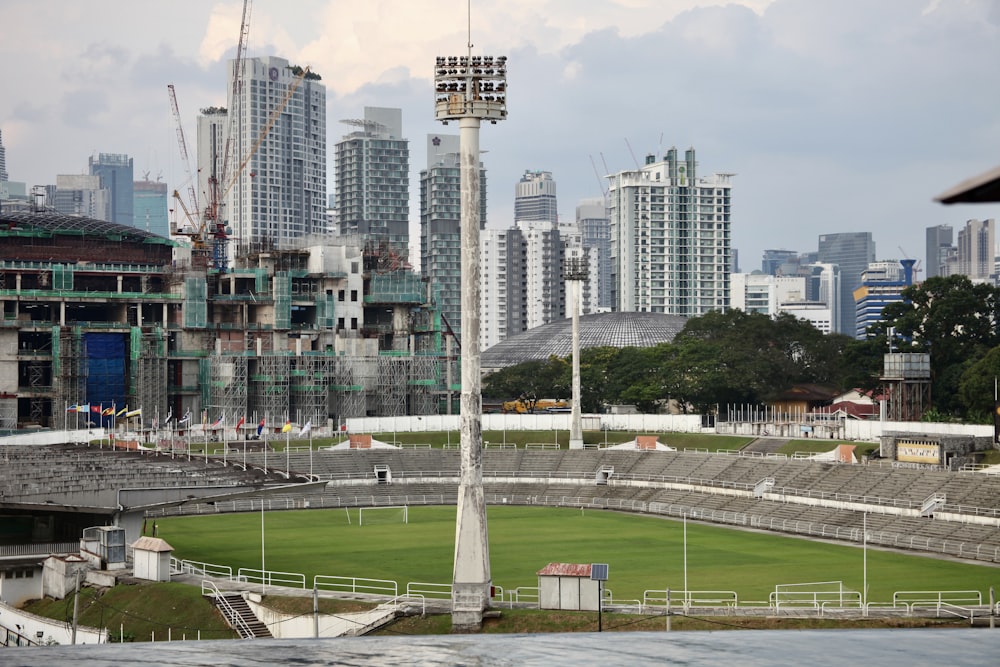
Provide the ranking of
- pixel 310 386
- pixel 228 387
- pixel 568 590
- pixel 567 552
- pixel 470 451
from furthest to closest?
1. pixel 310 386
2. pixel 228 387
3. pixel 567 552
4. pixel 568 590
5. pixel 470 451

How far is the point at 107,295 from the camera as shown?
165250 mm

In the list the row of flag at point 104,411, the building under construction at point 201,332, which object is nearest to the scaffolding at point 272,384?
the building under construction at point 201,332

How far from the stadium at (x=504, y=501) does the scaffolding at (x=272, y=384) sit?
987 inches

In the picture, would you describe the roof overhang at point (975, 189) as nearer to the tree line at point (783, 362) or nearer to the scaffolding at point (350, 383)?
the tree line at point (783, 362)

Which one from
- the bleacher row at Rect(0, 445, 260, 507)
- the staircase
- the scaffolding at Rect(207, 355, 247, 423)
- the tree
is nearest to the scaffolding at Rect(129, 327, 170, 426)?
the scaffolding at Rect(207, 355, 247, 423)

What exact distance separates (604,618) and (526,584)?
1675 centimetres

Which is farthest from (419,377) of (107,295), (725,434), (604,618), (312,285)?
(604,618)

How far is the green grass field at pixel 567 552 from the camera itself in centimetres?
6919

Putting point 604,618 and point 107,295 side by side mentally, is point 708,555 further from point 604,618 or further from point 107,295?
point 107,295

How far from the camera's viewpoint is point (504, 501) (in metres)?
112

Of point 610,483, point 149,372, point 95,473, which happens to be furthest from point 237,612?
point 149,372

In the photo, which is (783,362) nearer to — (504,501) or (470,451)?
(504,501)

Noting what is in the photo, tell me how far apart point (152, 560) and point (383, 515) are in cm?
4205

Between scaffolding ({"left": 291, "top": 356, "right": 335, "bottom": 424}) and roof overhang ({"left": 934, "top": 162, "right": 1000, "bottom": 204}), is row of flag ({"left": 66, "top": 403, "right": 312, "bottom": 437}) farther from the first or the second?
roof overhang ({"left": 934, "top": 162, "right": 1000, "bottom": 204})
